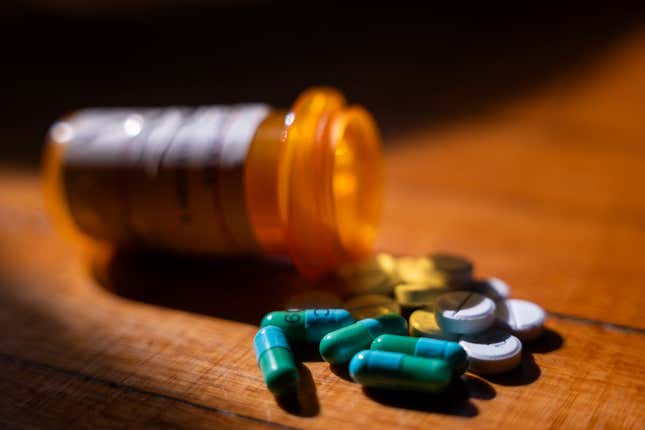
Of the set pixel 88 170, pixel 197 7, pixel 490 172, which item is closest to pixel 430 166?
pixel 490 172

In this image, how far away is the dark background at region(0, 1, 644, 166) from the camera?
1.95 metres

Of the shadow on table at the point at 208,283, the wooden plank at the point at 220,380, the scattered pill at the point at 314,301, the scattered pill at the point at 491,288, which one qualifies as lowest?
the wooden plank at the point at 220,380

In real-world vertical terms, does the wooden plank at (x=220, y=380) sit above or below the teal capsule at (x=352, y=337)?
below

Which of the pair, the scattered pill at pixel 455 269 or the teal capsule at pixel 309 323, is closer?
the teal capsule at pixel 309 323

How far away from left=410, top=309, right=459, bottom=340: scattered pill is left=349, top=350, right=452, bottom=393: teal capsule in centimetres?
10

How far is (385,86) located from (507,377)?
4.39 ft

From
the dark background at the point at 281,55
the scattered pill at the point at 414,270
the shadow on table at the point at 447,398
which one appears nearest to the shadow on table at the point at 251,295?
the shadow on table at the point at 447,398

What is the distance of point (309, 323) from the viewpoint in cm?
91

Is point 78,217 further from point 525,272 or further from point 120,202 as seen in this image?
point 525,272

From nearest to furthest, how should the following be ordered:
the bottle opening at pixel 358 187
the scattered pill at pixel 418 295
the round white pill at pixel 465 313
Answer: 1. the round white pill at pixel 465 313
2. the scattered pill at pixel 418 295
3. the bottle opening at pixel 358 187

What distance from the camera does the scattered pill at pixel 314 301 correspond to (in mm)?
996

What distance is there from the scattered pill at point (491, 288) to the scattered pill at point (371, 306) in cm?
14

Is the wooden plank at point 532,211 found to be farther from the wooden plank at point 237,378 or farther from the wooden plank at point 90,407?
the wooden plank at point 90,407

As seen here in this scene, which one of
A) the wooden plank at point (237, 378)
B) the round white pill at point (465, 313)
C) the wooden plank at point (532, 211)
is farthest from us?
the wooden plank at point (532, 211)
